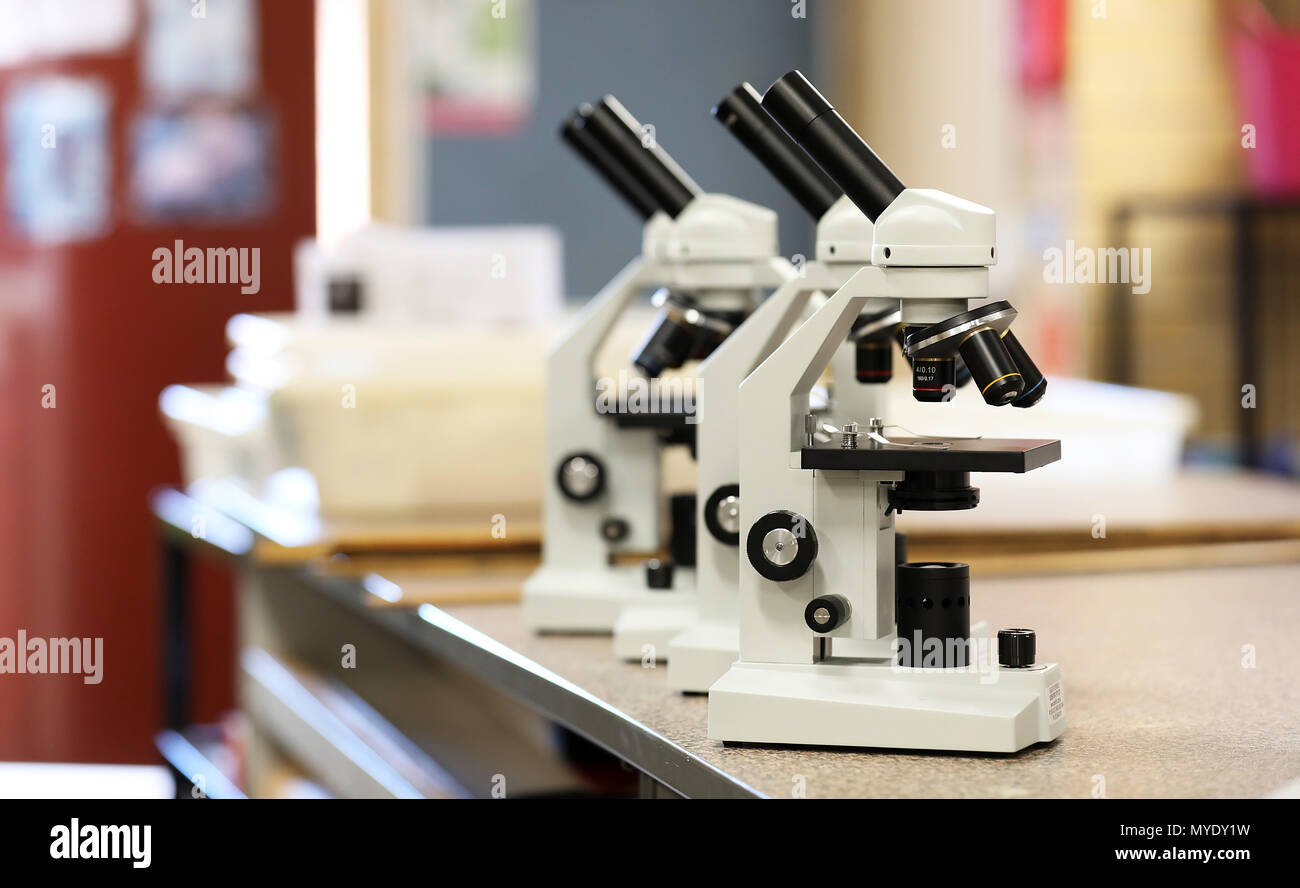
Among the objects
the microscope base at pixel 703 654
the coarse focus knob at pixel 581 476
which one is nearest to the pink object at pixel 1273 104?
the coarse focus knob at pixel 581 476

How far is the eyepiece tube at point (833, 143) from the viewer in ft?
3.52

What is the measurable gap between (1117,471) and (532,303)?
113 centimetres

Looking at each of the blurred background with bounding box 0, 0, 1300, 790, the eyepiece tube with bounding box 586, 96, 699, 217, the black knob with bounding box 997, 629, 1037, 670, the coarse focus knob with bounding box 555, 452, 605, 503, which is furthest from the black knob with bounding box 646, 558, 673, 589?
the blurred background with bounding box 0, 0, 1300, 790

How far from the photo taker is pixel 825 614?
41.9 inches

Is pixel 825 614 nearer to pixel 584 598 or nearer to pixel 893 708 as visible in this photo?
pixel 893 708

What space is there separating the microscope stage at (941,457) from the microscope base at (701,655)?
0.21 m

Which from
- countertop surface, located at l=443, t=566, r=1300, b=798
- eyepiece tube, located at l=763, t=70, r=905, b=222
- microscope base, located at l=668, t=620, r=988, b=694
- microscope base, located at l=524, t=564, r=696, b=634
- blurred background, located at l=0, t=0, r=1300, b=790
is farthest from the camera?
blurred background, located at l=0, t=0, r=1300, b=790

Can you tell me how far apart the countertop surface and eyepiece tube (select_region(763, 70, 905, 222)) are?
1.19ft

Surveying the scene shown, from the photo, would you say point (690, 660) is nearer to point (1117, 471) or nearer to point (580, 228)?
point (1117, 471)

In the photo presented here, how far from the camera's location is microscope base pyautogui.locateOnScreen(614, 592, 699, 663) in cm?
133

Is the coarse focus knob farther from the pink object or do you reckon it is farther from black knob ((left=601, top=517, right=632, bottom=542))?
the pink object

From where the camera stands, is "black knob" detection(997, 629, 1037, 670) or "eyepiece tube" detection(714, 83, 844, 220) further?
"eyepiece tube" detection(714, 83, 844, 220)

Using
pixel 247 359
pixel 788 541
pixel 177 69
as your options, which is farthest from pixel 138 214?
pixel 788 541

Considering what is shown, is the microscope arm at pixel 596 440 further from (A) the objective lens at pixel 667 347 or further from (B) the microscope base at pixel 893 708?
(B) the microscope base at pixel 893 708
